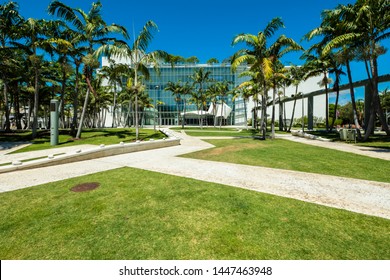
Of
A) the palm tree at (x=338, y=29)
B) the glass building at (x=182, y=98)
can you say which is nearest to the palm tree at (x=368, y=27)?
the palm tree at (x=338, y=29)

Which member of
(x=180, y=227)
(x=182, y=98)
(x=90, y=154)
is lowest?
(x=180, y=227)

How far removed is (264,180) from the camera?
649 centimetres

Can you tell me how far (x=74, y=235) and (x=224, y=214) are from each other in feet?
8.82

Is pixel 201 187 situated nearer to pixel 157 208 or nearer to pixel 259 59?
pixel 157 208

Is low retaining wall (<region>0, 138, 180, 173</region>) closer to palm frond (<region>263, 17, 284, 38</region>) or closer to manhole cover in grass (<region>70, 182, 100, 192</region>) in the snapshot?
manhole cover in grass (<region>70, 182, 100, 192</region>)

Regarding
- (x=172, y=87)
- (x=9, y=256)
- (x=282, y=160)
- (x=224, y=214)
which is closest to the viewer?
(x=9, y=256)

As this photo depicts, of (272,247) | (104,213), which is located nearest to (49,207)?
(104,213)

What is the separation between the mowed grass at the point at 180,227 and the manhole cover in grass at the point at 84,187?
0.98ft

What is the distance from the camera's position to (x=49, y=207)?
178 inches

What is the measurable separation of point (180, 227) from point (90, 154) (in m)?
8.38

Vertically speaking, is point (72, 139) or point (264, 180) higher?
point (72, 139)

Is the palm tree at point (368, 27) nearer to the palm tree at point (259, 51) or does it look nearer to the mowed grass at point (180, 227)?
the palm tree at point (259, 51)

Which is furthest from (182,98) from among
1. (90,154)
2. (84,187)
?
(84,187)

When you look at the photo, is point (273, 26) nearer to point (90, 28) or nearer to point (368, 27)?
point (368, 27)
